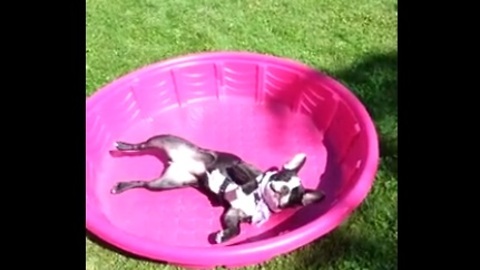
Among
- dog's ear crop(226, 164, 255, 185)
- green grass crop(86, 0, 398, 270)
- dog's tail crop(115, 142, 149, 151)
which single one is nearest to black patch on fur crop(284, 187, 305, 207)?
dog's ear crop(226, 164, 255, 185)

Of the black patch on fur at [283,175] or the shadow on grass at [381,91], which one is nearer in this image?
the black patch on fur at [283,175]

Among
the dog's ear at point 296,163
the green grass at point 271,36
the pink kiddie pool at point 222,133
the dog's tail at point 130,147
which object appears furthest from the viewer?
the green grass at point 271,36

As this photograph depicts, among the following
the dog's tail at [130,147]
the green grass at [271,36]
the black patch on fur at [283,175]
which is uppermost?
the green grass at [271,36]

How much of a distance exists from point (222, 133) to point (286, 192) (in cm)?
40

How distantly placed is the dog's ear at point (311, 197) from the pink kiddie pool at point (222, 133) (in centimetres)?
2

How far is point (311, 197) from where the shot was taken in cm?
189

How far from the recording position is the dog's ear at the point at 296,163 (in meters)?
1.97

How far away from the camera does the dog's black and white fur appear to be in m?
1.87

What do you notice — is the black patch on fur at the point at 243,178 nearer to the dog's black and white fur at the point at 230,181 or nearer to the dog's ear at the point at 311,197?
the dog's black and white fur at the point at 230,181

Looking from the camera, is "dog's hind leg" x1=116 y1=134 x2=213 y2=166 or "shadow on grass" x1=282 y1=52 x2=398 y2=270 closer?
"shadow on grass" x1=282 y1=52 x2=398 y2=270

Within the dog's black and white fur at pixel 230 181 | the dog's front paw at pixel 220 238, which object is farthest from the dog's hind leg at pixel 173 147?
the dog's front paw at pixel 220 238

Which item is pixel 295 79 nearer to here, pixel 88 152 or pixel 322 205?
pixel 322 205

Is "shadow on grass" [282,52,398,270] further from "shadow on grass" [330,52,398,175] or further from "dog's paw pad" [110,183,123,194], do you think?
"dog's paw pad" [110,183,123,194]
